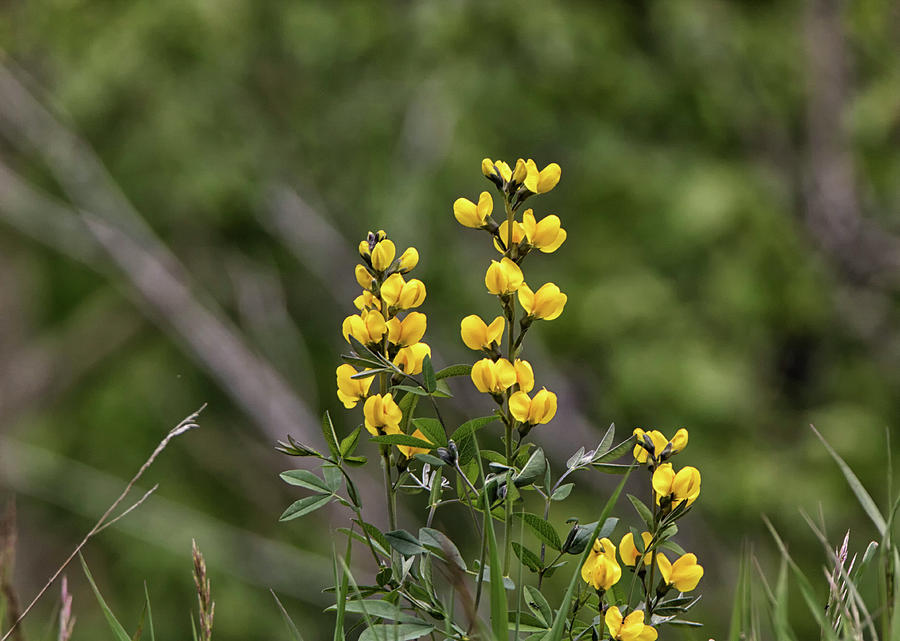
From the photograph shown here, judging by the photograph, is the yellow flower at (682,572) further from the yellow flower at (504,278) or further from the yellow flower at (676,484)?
the yellow flower at (504,278)

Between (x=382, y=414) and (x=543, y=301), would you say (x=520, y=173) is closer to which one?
(x=543, y=301)

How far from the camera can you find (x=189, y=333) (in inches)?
213

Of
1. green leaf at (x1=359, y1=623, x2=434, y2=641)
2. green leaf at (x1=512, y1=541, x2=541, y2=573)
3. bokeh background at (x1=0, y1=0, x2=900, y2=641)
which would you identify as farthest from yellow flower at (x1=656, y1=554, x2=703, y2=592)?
bokeh background at (x1=0, y1=0, x2=900, y2=641)

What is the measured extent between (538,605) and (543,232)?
336mm

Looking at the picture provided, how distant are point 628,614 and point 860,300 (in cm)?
A: 444

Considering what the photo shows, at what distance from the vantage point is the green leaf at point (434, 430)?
0.81 meters

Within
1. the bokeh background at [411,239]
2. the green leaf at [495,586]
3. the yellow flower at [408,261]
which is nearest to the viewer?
the green leaf at [495,586]

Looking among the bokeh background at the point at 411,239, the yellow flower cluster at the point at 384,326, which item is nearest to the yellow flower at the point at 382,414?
the yellow flower cluster at the point at 384,326

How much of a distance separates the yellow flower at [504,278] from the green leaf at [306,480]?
0.77ft

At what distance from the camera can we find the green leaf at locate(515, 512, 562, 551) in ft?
2.71

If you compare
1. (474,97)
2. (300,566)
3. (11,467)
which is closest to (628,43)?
(474,97)

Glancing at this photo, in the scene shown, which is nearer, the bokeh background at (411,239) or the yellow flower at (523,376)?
the yellow flower at (523,376)

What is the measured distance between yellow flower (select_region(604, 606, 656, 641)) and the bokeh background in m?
3.73

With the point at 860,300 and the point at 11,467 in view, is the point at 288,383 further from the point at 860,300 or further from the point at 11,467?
the point at 860,300
